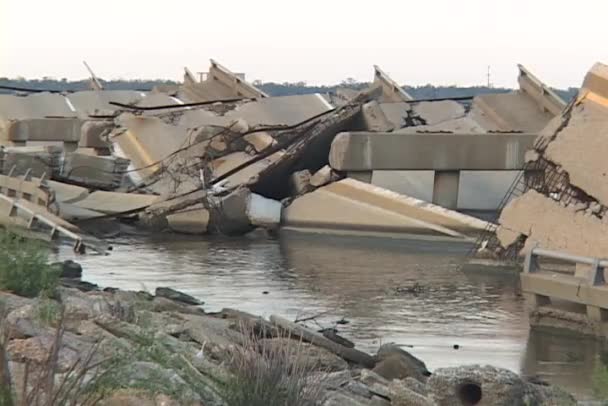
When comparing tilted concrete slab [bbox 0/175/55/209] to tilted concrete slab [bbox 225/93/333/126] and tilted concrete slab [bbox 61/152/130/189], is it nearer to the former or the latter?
tilted concrete slab [bbox 61/152/130/189]

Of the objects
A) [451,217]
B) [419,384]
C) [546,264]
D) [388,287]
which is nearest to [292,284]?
[388,287]

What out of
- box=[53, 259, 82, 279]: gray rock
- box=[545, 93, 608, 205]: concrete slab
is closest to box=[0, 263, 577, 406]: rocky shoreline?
box=[53, 259, 82, 279]: gray rock

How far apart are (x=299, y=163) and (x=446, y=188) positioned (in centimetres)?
366

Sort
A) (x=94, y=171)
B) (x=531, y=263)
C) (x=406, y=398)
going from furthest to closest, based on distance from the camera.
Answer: (x=94, y=171) → (x=531, y=263) → (x=406, y=398)

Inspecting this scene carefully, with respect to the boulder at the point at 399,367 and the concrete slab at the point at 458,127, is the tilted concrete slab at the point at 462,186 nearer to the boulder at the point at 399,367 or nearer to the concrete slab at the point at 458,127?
the concrete slab at the point at 458,127

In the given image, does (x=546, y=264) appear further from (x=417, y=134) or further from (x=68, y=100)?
(x=68, y=100)

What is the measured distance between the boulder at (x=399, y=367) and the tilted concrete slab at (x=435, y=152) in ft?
46.0

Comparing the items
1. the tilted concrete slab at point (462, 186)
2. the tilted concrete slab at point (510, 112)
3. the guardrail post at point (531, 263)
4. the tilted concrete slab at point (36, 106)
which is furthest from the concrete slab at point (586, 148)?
the tilted concrete slab at point (36, 106)

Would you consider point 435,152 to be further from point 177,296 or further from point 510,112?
point 177,296

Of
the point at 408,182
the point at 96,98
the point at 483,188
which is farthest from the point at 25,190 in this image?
the point at 96,98

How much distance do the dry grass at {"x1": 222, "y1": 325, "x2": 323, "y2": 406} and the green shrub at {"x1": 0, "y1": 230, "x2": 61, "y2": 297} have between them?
4438mm

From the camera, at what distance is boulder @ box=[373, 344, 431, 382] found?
10.0m

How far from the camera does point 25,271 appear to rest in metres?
10.8

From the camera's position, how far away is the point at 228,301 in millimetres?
16016
